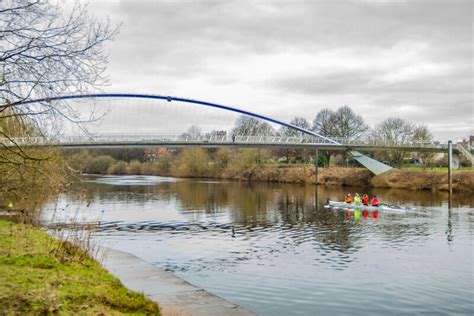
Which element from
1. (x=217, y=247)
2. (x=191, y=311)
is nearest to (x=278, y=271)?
(x=217, y=247)

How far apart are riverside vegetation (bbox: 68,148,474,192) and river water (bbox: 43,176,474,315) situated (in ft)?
76.1

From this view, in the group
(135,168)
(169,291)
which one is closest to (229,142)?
(169,291)

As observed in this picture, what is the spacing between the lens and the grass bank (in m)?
7.27

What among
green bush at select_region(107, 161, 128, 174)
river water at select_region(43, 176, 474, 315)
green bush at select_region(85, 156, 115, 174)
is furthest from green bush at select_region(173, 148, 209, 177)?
river water at select_region(43, 176, 474, 315)

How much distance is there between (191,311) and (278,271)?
6507 mm

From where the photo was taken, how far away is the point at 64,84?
860cm

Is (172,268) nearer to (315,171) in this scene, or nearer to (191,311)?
(191,311)

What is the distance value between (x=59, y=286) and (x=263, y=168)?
2902 inches

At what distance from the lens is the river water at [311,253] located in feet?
41.7

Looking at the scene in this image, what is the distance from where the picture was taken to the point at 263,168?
81.7 m

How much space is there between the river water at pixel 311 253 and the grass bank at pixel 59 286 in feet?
4.69

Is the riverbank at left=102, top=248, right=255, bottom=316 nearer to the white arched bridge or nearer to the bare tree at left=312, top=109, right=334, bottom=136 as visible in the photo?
the white arched bridge

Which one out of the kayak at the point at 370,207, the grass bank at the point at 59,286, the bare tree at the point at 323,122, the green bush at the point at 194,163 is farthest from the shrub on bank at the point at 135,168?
the grass bank at the point at 59,286

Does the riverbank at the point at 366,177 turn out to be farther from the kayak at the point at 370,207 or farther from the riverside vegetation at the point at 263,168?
the kayak at the point at 370,207
